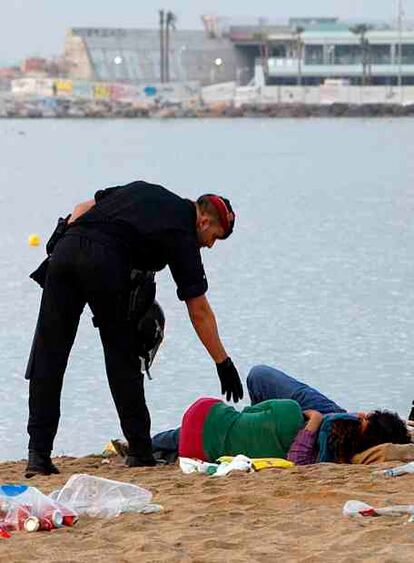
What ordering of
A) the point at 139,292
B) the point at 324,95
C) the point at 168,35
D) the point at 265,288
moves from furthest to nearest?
the point at 168,35, the point at 324,95, the point at 265,288, the point at 139,292

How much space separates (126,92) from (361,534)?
373 ft

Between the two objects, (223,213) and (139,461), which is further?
(139,461)

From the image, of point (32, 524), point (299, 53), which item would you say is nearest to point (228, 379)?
point (32, 524)

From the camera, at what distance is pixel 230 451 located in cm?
656

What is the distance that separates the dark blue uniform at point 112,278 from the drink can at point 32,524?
1.42 m

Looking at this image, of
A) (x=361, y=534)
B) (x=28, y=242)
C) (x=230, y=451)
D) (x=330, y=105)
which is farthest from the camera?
(x=330, y=105)

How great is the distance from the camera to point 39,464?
6715 mm

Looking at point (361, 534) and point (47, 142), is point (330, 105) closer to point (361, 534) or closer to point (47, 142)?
point (47, 142)

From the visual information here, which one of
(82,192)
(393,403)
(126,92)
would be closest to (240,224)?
(82,192)

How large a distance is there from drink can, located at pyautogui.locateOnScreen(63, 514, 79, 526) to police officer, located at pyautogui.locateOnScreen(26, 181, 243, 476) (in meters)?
1.30

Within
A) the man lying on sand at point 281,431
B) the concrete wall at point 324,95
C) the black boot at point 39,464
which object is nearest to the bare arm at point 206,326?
the man lying on sand at point 281,431

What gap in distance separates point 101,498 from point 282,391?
62.9 inches

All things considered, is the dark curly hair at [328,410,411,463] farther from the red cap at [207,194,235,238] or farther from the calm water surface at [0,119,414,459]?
the calm water surface at [0,119,414,459]

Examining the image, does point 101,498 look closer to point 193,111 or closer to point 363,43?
point 193,111
